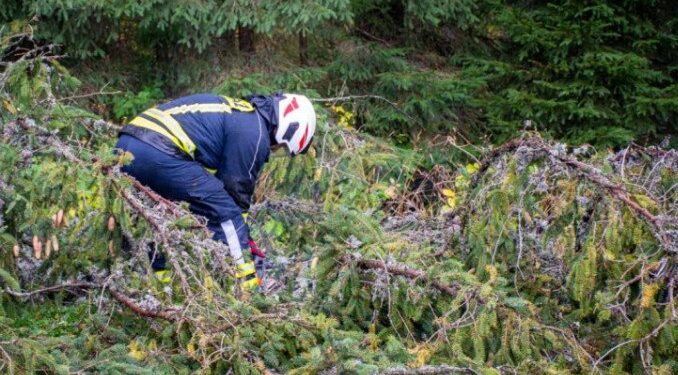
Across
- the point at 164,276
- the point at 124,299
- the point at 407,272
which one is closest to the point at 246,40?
the point at 164,276

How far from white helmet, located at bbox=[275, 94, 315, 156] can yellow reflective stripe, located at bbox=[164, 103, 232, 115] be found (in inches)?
12.0

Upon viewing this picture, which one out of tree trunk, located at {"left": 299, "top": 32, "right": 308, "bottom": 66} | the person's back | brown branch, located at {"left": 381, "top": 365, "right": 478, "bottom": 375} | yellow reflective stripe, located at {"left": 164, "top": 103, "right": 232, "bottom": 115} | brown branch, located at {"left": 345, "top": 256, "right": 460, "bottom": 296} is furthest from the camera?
tree trunk, located at {"left": 299, "top": 32, "right": 308, "bottom": 66}

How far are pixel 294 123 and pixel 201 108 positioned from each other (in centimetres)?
53

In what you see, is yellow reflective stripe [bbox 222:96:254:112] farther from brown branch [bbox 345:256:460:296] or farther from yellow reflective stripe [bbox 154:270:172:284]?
brown branch [bbox 345:256:460:296]

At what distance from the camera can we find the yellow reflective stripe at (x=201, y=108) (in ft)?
17.5

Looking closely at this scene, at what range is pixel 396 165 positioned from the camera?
7.54m

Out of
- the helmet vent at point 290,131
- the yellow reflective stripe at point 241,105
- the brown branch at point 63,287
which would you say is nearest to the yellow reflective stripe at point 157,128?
the yellow reflective stripe at point 241,105

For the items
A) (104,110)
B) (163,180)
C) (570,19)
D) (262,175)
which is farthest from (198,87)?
(163,180)

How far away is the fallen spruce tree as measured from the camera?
3912mm

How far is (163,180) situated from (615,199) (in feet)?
7.77

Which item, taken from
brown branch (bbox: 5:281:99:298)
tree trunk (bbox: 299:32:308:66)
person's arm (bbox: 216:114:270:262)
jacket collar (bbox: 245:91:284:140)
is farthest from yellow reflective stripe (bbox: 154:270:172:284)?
tree trunk (bbox: 299:32:308:66)

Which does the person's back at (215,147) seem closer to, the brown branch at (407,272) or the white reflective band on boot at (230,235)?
the white reflective band on boot at (230,235)

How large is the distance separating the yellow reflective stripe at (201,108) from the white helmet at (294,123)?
0.31 metres

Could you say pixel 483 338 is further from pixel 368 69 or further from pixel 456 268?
pixel 368 69
